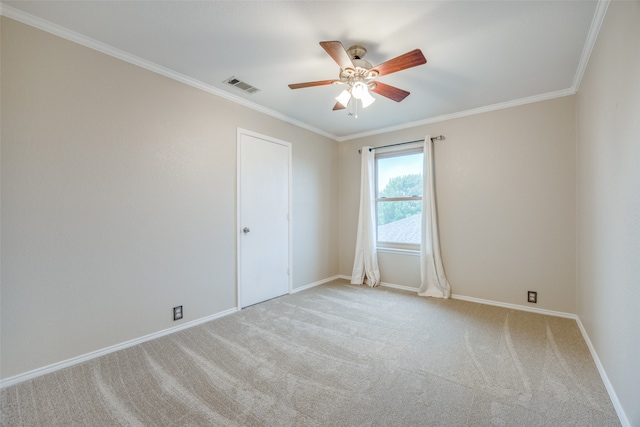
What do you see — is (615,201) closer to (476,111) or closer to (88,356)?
(476,111)

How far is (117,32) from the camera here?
2.10 meters

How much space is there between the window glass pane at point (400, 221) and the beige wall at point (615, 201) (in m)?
1.88

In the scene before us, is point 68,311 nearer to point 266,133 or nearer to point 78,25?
point 78,25

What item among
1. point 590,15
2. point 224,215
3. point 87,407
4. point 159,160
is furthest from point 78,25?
point 590,15

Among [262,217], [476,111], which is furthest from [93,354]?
[476,111]

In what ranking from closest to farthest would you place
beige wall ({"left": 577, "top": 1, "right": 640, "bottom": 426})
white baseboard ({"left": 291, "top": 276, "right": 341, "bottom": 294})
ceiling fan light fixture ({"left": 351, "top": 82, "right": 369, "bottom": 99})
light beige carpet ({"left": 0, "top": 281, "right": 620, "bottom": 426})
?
1. beige wall ({"left": 577, "top": 1, "right": 640, "bottom": 426})
2. light beige carpet ({"left": 0, "top": 281, "right": 620, "bottom": 426})
3. ceiling fan light fixture ({"left": 351, "top": 82, "right": 369, "bottom": 99})
4. white baseboard ({"left": 291, "top": 276, "right": 341, "bottom": 294})

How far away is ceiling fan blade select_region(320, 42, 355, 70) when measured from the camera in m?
1.78

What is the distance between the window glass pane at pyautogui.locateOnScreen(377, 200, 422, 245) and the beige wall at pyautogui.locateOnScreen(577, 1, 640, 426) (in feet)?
6.18

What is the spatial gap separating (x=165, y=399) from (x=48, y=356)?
1.04 metres

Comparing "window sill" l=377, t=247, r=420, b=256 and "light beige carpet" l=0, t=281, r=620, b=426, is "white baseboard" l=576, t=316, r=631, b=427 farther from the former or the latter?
"window sill" l=377, t=247, r=420, b=256

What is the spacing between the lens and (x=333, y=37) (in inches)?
84.2

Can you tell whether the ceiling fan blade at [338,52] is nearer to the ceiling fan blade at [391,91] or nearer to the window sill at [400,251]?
the ceiling fan blade at [391,91]

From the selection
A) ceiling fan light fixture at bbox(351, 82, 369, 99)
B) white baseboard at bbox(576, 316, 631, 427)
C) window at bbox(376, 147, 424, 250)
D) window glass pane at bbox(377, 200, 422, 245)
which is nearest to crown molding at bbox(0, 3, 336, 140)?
ceiling fan light fixture at bbox(351, 82, 369, 99)

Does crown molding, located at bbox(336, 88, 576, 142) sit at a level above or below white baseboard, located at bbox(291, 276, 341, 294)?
above
